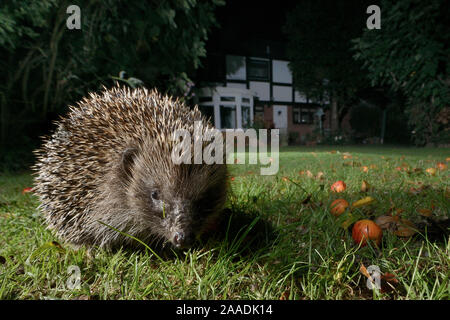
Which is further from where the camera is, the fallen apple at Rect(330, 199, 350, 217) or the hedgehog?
the fallen apple at Rect(330, 199, 350, 217)

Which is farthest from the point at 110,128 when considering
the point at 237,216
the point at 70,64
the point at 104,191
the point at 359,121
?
the point at 359,121

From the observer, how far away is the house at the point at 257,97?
2928 centimetres

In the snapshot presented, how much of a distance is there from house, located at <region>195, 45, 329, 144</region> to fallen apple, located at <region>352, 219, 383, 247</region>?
80.4 ft

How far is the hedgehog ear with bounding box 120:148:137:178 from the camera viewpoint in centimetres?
249

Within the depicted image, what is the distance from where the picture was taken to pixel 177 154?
2318 mm

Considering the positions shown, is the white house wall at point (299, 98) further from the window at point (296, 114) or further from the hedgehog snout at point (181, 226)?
the hedgehog snout at point (181, 226)

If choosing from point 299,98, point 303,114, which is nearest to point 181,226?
point 299,98

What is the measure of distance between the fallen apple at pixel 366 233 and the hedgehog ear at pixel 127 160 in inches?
71.2

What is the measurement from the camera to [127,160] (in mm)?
2514

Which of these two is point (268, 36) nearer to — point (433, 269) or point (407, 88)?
point (407, 88)

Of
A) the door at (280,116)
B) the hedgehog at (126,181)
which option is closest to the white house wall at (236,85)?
the door at (280,116)

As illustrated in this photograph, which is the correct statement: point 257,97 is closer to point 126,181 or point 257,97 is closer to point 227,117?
point 227,117

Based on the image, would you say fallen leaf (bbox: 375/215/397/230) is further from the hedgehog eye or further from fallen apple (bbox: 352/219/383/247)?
the hedgehog eye

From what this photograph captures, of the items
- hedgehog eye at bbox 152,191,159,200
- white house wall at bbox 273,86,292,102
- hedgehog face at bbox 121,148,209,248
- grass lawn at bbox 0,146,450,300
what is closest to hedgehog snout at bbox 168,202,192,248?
hedgehog face at bbox 121,148,209,248
